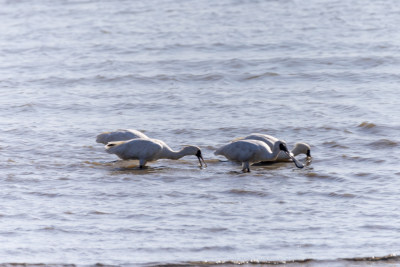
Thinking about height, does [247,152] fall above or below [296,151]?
above

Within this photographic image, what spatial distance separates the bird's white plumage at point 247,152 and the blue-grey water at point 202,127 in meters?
0.24

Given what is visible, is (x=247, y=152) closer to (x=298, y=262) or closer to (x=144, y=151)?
(x=144, y=151)

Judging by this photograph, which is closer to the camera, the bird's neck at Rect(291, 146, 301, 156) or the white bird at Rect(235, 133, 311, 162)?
the white bird at Rect(235, 133, 311, 162)

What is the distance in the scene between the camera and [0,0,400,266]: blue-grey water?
7934 mm

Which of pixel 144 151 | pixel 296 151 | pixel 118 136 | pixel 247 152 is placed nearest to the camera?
pixel 247 152

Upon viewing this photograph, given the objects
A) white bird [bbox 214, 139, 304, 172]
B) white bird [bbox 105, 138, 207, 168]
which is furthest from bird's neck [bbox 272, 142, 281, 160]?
white bird [bbox 105, 138, 207, 168]

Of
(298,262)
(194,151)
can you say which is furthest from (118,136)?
(298,262)

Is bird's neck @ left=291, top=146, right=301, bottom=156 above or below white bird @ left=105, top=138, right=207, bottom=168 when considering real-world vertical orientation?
below

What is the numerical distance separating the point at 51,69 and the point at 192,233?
11.4 m

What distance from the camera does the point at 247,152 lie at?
10.8 metres

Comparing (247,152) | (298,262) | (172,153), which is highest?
(298,262)

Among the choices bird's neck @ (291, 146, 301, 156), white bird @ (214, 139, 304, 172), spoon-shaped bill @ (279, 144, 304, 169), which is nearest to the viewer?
white bird @ (214, 139, 304, 172)

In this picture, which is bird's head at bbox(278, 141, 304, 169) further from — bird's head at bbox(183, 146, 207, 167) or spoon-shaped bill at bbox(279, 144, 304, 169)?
bird's head at bbox(183, 146, 207, 167)

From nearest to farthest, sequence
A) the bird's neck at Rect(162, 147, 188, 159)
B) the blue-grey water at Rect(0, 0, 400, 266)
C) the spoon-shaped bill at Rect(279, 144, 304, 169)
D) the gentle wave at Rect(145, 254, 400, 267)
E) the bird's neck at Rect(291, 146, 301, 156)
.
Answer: the gentle wave at Rect(145, 254, 400, 267) < the blue-grey water at Rect(0, 0, 400, 266) < the spoon-shaped bill at Rect(279, 144, 304, 169) < the bird's neck at Rect(162, 147, 188, 159) < the bird's neck at Rect(291, 146, 301, 156)
